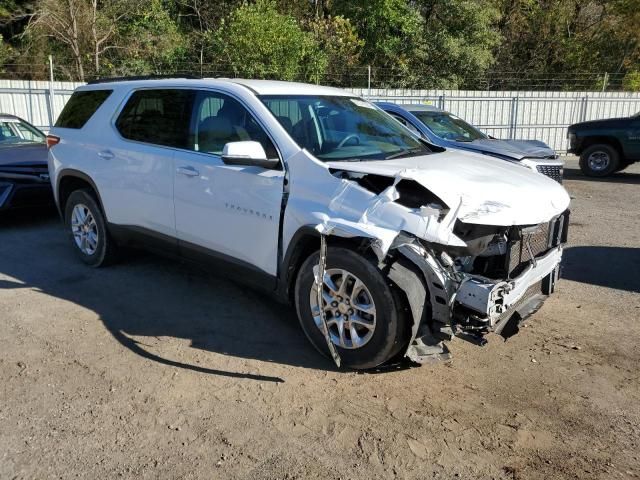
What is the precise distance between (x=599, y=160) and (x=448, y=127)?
207 inches

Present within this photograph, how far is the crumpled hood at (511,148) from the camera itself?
894 cm

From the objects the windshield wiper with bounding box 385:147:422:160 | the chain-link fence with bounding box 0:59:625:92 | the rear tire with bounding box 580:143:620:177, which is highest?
the chain-link fence with bounding box 0:59:625:92

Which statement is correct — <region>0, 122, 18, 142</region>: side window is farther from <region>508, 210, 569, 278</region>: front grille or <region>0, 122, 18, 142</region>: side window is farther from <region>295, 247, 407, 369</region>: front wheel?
<region>508, 210, 569, 278</region>: front grille

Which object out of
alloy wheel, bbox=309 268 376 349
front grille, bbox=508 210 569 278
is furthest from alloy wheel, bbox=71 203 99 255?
front grille, bbox=508 210 569 278

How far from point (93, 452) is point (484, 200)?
8.71ft

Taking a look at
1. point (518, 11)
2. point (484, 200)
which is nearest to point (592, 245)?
point (484, 200)

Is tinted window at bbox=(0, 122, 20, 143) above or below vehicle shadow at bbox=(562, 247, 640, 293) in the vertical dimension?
above

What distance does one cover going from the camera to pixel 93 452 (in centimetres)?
311

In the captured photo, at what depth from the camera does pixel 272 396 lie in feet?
12.0

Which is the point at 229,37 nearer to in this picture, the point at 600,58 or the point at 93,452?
the point at 93,452

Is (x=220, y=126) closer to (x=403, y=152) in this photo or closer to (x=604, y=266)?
(x=403, y=152)

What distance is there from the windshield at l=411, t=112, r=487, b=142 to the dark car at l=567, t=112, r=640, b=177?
425 cm

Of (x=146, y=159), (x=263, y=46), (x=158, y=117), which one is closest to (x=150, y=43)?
(x=263, y=46)

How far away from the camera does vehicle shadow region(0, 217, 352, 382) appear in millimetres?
4305
